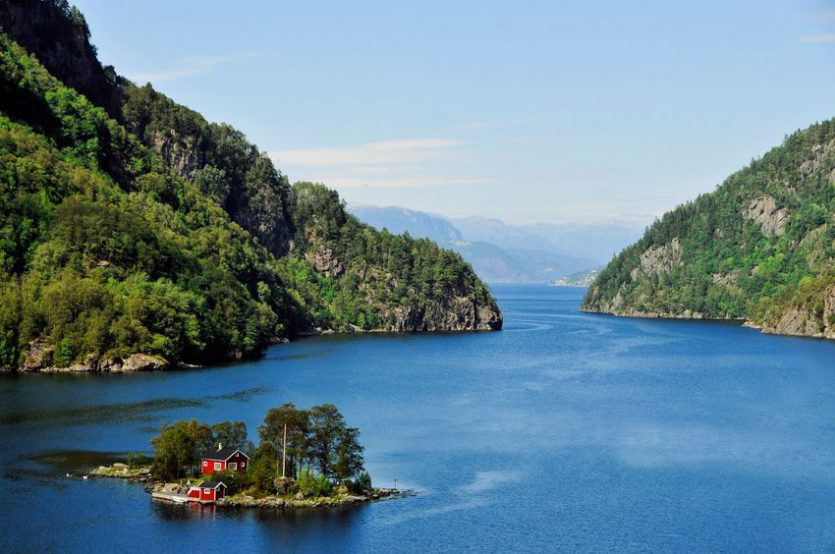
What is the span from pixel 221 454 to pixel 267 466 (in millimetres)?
4172

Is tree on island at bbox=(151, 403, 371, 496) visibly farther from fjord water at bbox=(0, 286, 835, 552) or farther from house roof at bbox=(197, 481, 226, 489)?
fjord water at bbox=(0, 286, 835, 552)

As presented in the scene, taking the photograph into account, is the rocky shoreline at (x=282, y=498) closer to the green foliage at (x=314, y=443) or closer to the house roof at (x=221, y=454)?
the green foliage at (x=314, y=443)

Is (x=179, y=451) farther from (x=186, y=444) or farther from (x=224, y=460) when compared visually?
(x=224, y=460)

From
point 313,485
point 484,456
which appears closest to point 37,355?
point 484,456

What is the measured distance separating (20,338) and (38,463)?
5993 centimetres

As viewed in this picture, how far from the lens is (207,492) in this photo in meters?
83.9

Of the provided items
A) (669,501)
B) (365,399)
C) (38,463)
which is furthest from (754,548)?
(365,399)

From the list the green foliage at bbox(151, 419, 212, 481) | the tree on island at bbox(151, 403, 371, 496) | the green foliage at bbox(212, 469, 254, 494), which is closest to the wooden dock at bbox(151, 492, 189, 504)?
the green foliage at bbox(212, 469, 254, 494)

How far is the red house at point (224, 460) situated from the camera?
87250 mm

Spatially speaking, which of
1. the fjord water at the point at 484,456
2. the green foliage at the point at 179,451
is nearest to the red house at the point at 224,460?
the green foliage at the point at 179,451

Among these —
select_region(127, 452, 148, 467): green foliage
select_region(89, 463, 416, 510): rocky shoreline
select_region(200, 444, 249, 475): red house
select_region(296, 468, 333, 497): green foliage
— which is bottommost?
select_region(89, 463, 416, 510): rocky shoreline

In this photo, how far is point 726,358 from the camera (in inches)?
7584

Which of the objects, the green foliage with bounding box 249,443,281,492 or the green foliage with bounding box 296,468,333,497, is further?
the green foliage with bounding box 249,443,281,492

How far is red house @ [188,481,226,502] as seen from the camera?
8381 centimetres
